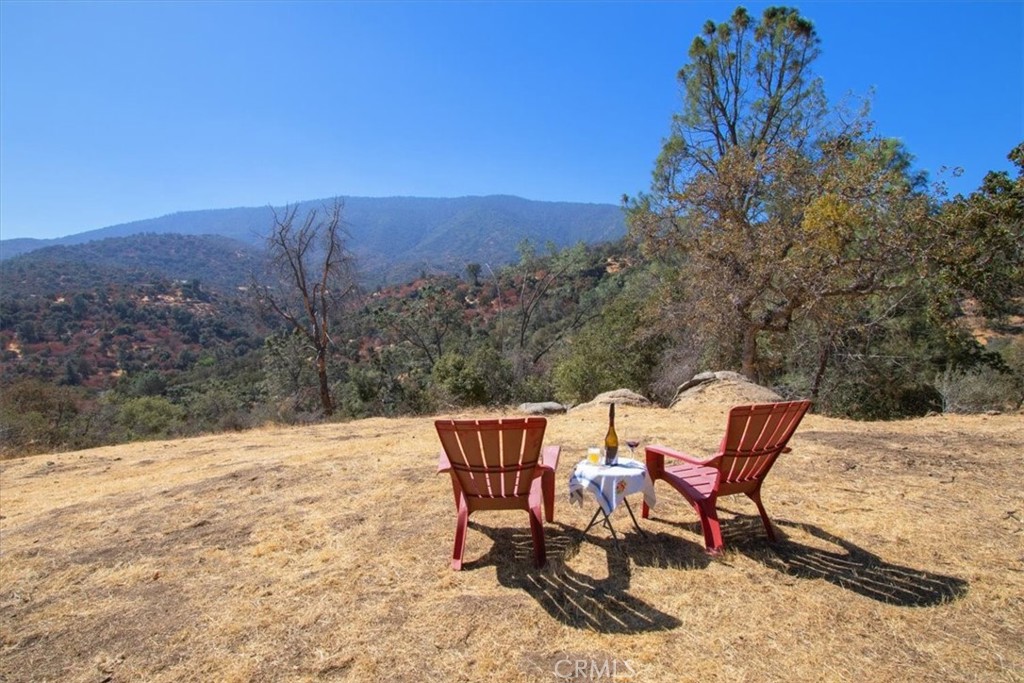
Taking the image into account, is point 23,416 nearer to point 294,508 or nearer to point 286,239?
point 286,239

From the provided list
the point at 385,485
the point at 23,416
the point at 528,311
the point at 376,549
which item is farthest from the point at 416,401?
the point at 376,549

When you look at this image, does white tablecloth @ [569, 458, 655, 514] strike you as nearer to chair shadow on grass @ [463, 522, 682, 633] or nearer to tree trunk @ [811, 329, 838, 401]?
chair shadow on grass @ [463, 522, 682, 633]

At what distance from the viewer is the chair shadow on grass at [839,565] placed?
294 centimetres

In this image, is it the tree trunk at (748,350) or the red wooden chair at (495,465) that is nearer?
the red wooden chair at (495,465)

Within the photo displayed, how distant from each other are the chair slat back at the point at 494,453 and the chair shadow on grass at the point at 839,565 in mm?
1399

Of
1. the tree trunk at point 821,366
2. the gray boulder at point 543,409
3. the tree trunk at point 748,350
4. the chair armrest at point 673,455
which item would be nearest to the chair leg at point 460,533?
the chair armrest at point 673,455

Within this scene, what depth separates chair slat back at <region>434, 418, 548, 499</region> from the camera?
3180 mm

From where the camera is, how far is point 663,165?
17422 mm

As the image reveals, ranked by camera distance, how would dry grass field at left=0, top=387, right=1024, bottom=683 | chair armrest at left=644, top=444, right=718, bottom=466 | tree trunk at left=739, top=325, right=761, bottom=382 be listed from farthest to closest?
tree trunk at left=739, top=325, right=761, bottom=382, chair armrest at left=644, top=444, right=718, bottom=466, dry grass field at left=0, top=387, right=1024, bottom=683

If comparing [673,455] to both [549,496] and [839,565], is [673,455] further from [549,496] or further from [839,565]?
[839,565]

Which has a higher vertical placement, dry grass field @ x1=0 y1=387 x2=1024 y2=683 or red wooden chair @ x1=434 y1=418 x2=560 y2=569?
red wooden chair @ x1=434 y1=418 x2=560 y2=569

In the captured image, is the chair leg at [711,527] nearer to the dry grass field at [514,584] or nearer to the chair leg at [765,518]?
the dry grass field at [514,584]

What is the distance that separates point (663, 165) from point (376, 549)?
16.3 m

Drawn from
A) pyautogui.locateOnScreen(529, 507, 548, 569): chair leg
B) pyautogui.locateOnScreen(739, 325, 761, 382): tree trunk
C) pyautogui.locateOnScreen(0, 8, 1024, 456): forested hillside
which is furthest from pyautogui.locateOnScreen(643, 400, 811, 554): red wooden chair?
pyautogui.locateOnScreen(739, 325, 761, 382): tree trunk
